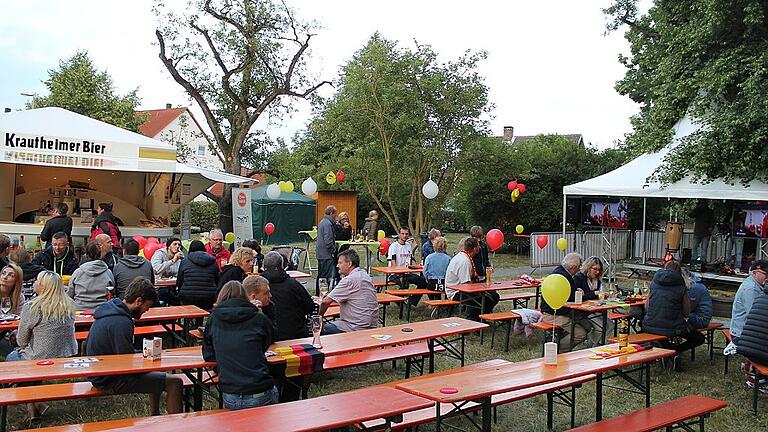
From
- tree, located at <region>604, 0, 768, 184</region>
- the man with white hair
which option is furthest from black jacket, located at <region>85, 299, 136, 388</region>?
tree, located at <region>604, 0, 768, 184</region>

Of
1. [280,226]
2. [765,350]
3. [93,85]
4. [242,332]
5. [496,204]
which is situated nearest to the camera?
[242,332]

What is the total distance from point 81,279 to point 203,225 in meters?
22.1

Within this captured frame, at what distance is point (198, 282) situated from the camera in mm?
7105

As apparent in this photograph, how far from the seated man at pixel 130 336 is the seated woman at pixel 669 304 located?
4.59 m

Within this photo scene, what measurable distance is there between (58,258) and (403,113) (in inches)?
412

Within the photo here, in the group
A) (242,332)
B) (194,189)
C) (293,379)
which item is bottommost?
(293,379)

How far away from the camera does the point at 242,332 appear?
412 centimetres

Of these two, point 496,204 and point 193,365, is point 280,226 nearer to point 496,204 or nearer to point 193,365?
point 496,204

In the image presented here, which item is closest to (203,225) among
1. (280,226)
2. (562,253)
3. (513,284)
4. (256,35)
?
(280,226)

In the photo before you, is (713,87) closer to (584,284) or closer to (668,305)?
(584,284)

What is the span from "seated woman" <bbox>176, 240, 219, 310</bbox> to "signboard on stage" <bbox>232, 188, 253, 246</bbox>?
6901mm

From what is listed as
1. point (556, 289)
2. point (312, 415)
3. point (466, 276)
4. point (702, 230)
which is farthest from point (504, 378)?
point (702, 230)

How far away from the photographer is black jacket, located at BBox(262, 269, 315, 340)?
5.56 m

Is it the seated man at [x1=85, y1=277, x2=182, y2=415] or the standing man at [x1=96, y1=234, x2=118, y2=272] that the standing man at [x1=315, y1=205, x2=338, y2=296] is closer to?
the standing man at [x1=96, y1=234, x2=118, y2=272]
